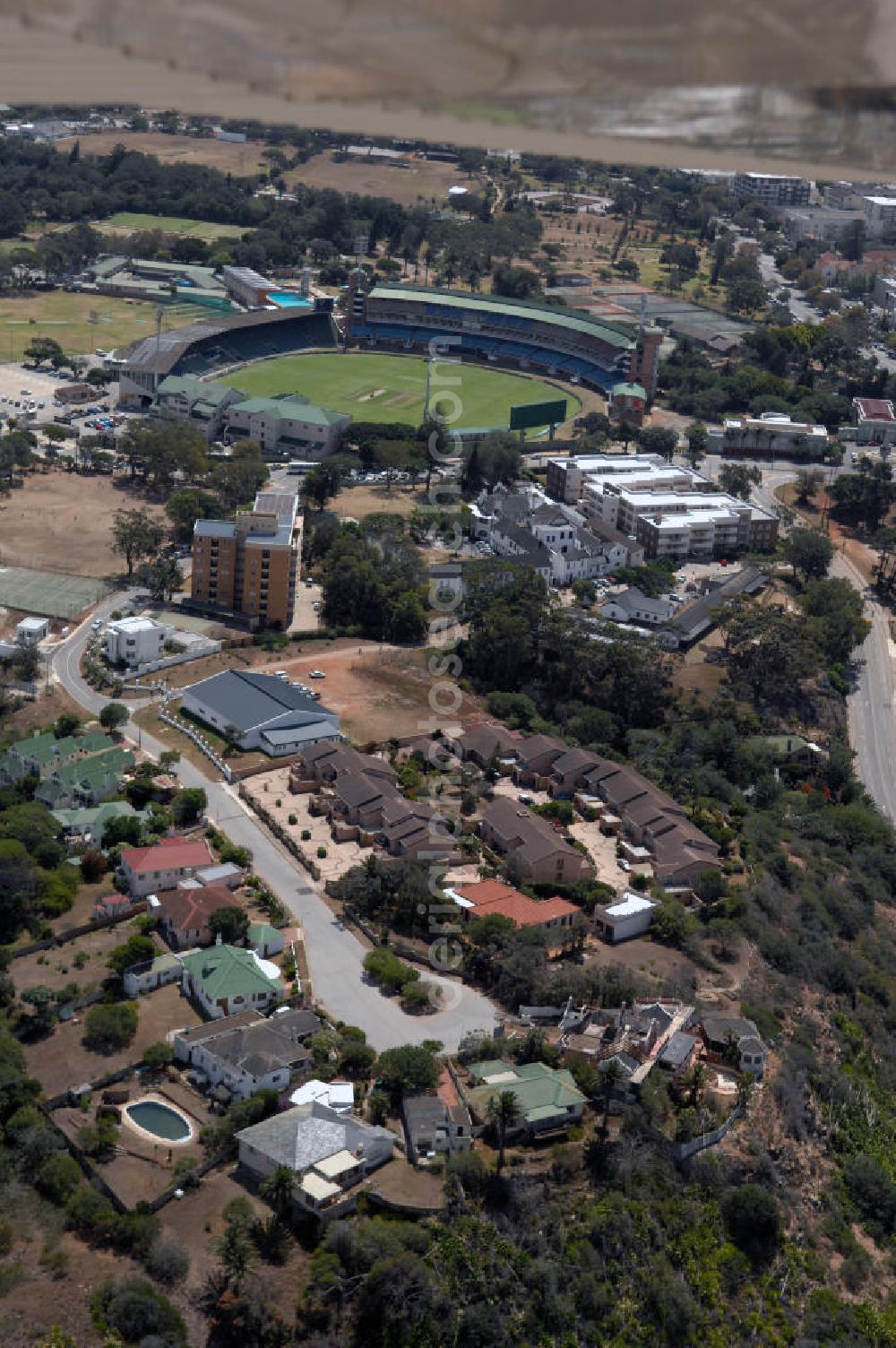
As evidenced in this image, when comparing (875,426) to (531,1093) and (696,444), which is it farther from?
(531,1093)

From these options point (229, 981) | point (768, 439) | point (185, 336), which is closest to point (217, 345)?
point (185, 336)

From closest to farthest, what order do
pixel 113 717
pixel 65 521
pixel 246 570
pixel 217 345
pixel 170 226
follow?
pixel 113 717 < pixel 246 570 < pixel 65 521 < pixel 217 345 < pixel 170 226

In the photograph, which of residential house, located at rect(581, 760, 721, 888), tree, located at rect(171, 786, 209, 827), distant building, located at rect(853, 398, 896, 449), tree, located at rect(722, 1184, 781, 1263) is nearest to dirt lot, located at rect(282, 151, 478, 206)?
distant building, located at rect(853, 398, 896, 449)

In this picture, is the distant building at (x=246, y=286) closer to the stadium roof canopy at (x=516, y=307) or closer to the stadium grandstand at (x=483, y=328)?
the stadium grandstand at (x=483, y=328)

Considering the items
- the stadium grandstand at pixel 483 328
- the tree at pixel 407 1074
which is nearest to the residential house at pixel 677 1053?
the tree at pixel 407 1074

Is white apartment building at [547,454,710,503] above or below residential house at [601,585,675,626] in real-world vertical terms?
above

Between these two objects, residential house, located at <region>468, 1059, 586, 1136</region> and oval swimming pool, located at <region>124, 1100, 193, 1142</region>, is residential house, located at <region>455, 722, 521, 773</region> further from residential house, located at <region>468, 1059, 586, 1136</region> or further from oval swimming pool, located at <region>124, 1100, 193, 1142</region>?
oval swimming pool, located at <region>124, 1100, 193, 1142</region>

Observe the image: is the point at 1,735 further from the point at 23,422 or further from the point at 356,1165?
the point at 23,422
